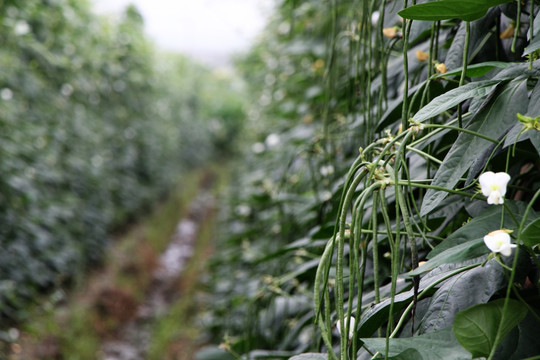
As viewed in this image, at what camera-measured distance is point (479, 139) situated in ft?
1.62

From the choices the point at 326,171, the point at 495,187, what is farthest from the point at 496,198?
the point at 326,171

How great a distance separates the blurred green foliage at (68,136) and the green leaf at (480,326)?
2.51 metres

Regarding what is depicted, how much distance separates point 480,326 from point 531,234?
8 centimetres

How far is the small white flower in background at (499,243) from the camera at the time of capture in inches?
16.2

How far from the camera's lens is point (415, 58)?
0.83 meters

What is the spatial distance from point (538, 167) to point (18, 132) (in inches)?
110

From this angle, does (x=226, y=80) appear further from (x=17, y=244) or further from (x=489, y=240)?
(x=489, y=240)

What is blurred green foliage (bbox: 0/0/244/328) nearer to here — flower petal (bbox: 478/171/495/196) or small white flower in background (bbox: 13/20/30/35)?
small white flower in background (bbox: 13/20/30/35)

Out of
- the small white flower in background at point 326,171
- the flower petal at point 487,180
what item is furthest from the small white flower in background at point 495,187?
the small white flower in background at point 326,171

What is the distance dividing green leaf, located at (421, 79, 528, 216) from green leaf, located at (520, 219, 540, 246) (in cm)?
7

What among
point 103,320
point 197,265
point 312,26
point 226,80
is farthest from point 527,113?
point 226,80

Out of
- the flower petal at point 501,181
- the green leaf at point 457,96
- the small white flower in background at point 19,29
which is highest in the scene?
the small white flower in background at point 19,29

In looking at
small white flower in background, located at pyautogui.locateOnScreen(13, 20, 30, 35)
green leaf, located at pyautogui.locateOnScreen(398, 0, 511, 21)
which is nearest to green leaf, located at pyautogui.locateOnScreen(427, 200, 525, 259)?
green leaf, located at pyautogui.locateOnScreen(398, 0, 511, 21)

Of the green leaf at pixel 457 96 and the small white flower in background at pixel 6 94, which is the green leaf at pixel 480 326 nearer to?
the green leaf at pixel 457 96
